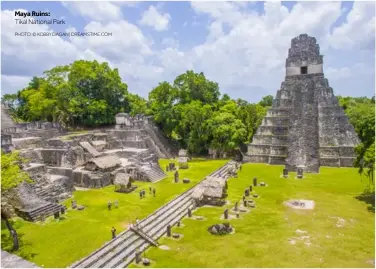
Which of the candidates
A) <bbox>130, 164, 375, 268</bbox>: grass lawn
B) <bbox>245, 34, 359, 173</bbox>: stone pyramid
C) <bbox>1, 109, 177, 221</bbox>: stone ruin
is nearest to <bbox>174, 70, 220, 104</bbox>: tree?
<bbox>1, 109, 177, 221</bbox>: stone ruin

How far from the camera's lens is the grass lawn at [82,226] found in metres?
15.0

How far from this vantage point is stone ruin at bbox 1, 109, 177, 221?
20.8 m

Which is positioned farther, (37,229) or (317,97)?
(317,97)

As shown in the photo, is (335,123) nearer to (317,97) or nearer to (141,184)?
(317,97)

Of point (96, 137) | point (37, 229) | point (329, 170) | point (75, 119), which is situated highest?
point (75, 119)

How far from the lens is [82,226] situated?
18219 millimetres

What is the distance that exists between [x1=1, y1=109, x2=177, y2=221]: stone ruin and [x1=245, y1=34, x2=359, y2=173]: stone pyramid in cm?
1399

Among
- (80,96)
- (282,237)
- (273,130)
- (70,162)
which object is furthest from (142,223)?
(80,96)

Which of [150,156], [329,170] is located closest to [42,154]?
[150,156]

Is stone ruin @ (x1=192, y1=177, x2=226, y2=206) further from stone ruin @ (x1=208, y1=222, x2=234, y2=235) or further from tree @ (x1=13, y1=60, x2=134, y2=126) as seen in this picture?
tree @ (x1=13, y1=60, x2=134, y2=126)

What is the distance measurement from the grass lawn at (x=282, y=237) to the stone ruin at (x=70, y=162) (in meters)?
8.81

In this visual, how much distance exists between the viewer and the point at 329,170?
3319 centimetres

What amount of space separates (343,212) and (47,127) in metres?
32.2

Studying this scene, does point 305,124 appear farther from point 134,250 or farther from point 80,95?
point 80,95
